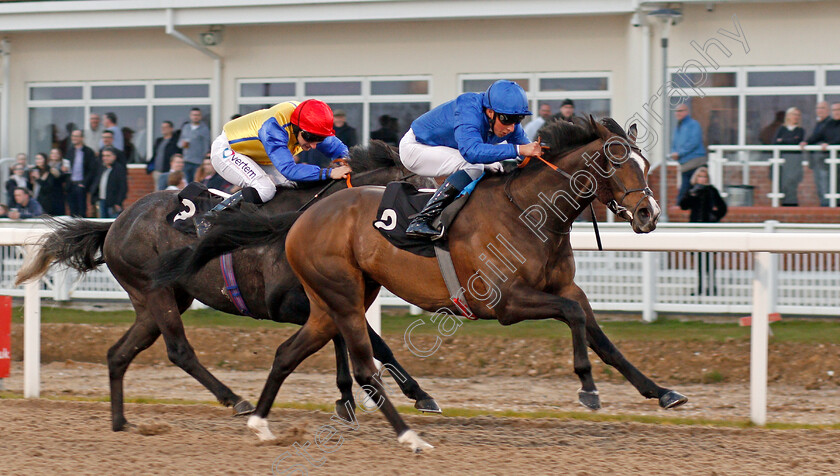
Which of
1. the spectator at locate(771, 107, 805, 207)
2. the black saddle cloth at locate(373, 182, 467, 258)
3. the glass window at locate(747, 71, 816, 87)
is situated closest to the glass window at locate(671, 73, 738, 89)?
the glass window at locate(747, 71, 816, 87)

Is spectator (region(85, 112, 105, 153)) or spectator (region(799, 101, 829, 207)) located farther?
spectator (region(85, 112, 105, 153))

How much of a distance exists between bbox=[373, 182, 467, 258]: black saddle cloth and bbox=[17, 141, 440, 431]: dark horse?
0.45 meters

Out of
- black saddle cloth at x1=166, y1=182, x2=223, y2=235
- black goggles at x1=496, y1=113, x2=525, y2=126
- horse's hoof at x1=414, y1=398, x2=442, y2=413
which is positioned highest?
black goggles at x1=496, y1=113, x2=525, y2=126

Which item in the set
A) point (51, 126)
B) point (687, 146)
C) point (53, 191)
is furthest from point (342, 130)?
point (51, 126)

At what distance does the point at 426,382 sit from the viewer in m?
6.46

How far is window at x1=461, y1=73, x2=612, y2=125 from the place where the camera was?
10414 millimetres

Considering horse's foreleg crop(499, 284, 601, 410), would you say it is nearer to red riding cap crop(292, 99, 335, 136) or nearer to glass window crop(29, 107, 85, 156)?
red riding cap crop(292, 99, 335, 136)

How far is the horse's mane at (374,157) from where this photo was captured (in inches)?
205

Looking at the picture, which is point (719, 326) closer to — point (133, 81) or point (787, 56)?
point (787, 56)

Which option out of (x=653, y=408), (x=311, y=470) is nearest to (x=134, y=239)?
(x=311, y=470)

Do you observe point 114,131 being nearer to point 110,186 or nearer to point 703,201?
point 110,186

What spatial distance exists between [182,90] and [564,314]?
28.0ft

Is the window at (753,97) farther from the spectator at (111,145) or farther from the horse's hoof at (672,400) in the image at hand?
the horse's hoof at (672,400)

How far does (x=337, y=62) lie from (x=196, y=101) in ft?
5.71
